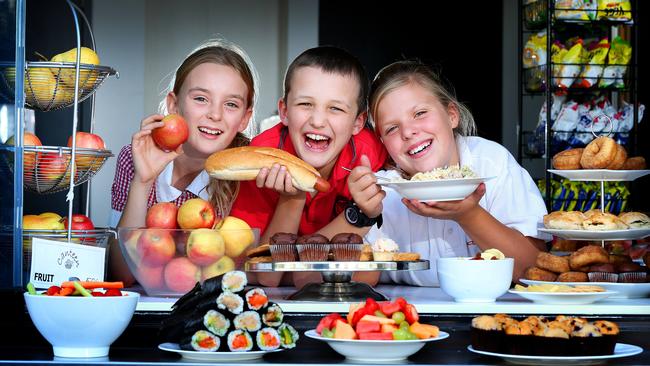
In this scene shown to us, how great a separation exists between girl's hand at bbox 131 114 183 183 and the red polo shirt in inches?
13.9

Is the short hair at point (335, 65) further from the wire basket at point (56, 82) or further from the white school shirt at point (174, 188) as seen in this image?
the wire basket at point (56, 82)

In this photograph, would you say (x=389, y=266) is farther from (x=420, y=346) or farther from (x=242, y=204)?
(x=242, y=204)

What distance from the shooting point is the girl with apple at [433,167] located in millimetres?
2924

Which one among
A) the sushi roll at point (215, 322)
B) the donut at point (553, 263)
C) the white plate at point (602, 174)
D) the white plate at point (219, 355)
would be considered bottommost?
the white plate at point (219, 355)

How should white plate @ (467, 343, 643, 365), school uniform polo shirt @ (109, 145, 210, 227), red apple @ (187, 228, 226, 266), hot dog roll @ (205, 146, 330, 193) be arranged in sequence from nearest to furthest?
white plate @ (467, 343, 643, 365), red apple @ (187, 228, 226, 266), hot dog roll @ (205, 146, 330, 193), school uniform polo shirt @ (109, 145, 210, 227)

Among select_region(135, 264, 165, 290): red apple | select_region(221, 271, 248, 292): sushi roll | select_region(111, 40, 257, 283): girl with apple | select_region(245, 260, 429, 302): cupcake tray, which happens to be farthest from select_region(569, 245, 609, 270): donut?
select_region(111, 40, 257, 283): girl with apple

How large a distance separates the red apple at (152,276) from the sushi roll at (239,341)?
475 millimetres

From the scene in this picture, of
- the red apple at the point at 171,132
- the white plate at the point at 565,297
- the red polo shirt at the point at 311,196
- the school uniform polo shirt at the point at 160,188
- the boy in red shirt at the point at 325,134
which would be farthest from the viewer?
the school uniform polo shirt at the point at 160,188

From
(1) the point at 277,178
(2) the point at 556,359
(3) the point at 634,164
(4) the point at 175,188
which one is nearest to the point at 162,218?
(1) the point at 277,178

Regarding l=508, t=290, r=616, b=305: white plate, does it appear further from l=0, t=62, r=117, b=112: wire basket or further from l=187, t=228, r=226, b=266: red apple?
l=0, t=62, r=117, b=112: wire basket

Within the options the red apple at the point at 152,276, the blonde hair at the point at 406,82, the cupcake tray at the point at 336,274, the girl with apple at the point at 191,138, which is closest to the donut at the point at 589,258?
the cupcake tray at the point at 336,274

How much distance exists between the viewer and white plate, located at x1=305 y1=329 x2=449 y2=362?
1.96m

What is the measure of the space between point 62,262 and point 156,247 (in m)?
0.23

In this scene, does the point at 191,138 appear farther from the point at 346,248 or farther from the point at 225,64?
the point at 346,248
